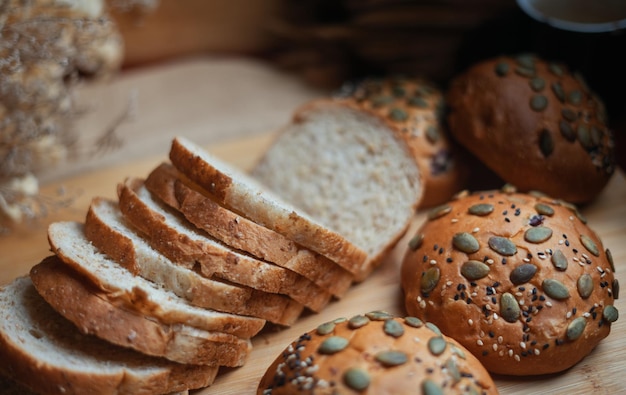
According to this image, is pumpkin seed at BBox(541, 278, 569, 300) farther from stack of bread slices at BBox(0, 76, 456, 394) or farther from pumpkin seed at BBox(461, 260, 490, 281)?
stack of bread slices at BBox(0, 76, 456, 394)

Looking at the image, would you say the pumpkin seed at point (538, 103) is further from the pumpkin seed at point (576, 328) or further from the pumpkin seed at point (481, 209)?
the pumpkin seed at point (576, 328)

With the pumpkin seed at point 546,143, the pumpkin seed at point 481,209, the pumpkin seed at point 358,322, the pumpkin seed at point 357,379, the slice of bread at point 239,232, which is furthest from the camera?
the pumpkin seed at point 546,143

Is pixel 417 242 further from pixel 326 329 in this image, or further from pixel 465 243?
pixel 326 329

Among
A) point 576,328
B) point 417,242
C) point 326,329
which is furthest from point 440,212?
point 326,329

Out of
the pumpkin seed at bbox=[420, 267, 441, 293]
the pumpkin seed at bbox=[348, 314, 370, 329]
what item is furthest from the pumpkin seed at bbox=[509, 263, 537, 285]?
the pumpkin seed at bbox=[348, 314, 370, 329]

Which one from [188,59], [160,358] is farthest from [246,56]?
[160,358]

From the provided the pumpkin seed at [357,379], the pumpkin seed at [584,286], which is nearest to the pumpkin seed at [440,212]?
the pumpkin seed at [584,286]
